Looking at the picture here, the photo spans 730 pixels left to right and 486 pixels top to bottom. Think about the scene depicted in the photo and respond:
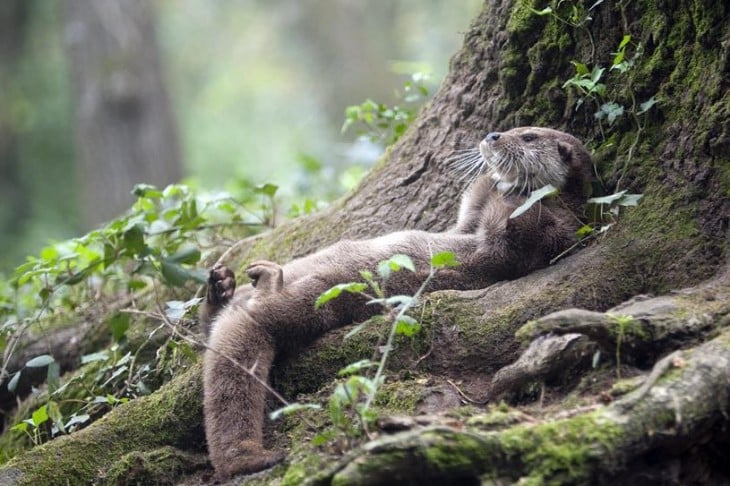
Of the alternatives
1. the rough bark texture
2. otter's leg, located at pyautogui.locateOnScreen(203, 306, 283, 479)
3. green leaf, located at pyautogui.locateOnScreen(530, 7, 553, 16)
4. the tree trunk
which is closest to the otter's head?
the rough bark texture

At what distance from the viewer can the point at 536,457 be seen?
3.15 metres

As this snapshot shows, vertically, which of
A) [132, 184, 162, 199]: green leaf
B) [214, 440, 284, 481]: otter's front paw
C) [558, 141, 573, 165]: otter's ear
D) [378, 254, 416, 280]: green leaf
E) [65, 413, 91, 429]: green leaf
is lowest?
[214, 440, 284, 481]: otter's front paw

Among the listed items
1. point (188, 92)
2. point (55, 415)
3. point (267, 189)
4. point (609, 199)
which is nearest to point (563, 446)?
point (609, 199)

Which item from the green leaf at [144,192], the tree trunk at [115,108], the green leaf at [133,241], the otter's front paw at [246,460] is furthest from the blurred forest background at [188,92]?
the otter's front paw at [246,460]

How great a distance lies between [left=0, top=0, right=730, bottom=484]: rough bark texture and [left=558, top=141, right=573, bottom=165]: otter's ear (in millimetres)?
157

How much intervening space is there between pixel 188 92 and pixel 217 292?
71.4 feet

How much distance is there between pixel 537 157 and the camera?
209 inches

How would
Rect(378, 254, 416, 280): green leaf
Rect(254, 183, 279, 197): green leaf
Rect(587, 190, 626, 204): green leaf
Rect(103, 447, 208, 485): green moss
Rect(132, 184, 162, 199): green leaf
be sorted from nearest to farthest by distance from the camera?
1. Rect(378, 254, 416, 280): green leaf
2. Rect(103, 447, 208, 485): green moss
3. Rect(587, 190, 626, 204): green leaf
4. Rect(132, 184, 162, 199): green leaf
5. Rect(254, 183, 279, 197): green leaf

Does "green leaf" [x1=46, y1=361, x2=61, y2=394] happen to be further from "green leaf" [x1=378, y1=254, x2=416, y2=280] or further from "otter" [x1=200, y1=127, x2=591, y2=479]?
"green leaf" [x1=378, y1=254, x2=416, y2=280]

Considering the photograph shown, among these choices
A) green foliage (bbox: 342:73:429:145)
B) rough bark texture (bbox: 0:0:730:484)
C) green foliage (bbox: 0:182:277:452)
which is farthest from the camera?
green foliage (bbox: 342:73:429:145)

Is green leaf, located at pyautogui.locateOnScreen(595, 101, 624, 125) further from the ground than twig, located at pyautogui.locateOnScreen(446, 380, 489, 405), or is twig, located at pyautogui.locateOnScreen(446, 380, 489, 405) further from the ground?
green leaf, located at pyautogui.locateOnScreen(595, 101, 624, 125)

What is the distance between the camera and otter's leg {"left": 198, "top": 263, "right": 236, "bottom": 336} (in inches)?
201

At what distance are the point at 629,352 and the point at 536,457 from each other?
0.85 metres

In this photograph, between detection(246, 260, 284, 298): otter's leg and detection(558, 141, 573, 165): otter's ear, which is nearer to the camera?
detection(246, 260, 284, 298): otter's leg
